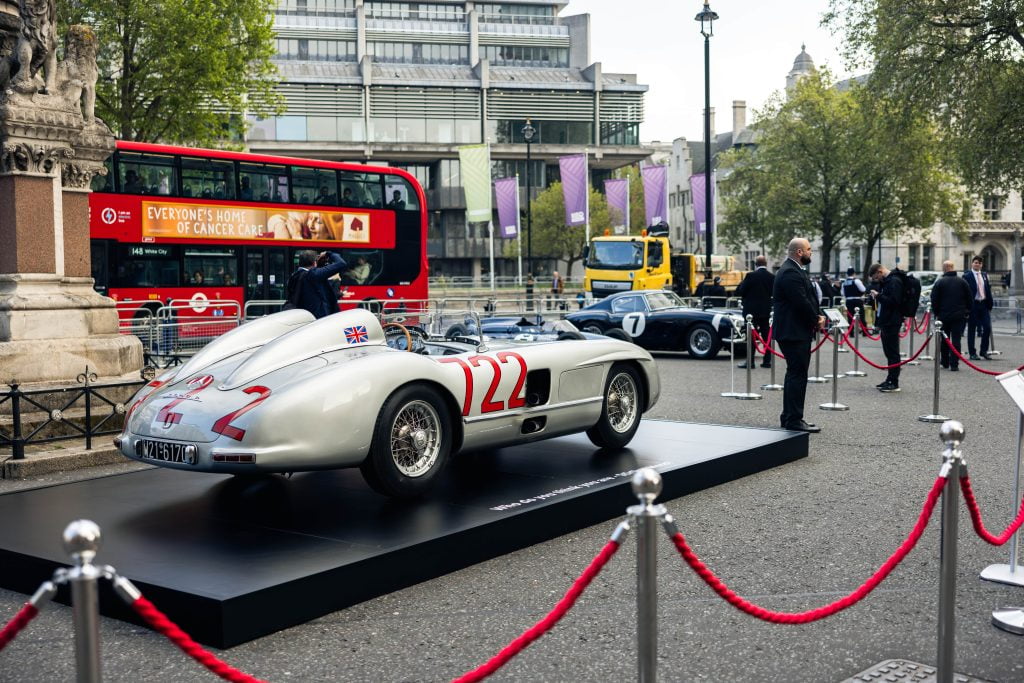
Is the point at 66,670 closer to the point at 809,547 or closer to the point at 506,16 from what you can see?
the point at 809,547

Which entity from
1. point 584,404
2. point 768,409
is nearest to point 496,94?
point 768,409

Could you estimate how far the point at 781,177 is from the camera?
52750 mm

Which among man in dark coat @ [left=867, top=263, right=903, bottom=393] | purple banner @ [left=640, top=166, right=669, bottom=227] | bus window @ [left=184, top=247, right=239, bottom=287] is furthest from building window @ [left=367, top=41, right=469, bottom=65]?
man in dark coat @ [left=867, top=263, right=903, bottom=393]

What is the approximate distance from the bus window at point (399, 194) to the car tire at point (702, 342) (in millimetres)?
9169

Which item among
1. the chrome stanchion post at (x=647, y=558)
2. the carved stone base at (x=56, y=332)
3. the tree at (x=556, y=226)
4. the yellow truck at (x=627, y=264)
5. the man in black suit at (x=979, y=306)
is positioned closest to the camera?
the chrome stanchion post at (x=647, y=558)

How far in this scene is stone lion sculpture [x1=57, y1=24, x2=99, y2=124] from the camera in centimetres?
1053

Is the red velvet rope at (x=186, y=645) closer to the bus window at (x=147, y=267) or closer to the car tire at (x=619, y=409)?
the car tire at (x=619, y=409)

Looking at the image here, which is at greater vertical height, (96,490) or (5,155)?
(5,155)

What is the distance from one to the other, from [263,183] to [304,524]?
18404 mm

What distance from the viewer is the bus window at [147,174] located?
20.4 m

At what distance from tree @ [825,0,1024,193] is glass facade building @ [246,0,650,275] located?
4515 cm

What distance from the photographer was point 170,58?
93.0 feet

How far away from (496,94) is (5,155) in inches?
2552

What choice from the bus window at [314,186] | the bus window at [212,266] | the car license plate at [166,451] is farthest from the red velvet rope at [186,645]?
the bus window at [314,186]
